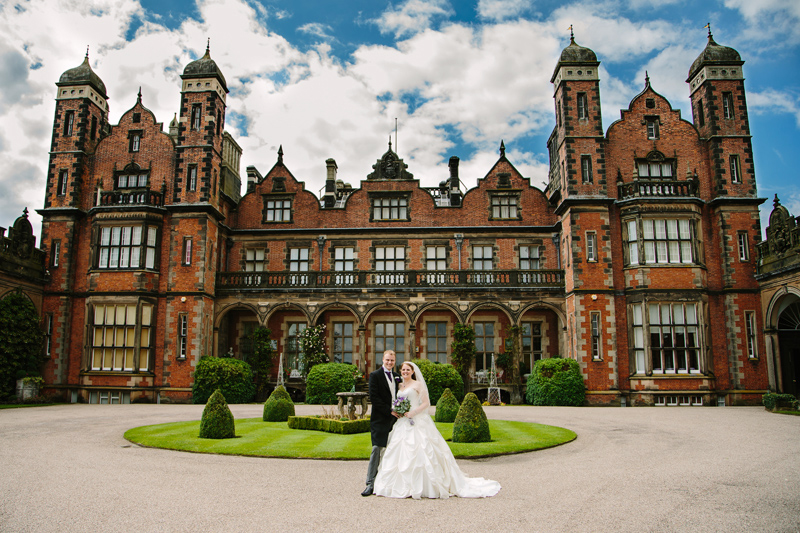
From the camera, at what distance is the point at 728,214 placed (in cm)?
2481

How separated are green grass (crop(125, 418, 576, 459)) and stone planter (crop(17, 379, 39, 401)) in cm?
1216

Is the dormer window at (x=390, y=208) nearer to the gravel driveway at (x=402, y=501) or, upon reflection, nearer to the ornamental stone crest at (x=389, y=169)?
the ornamental stone crest at (x=389, y=169)

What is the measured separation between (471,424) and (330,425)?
418cm

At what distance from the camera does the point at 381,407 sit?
8.29 meters

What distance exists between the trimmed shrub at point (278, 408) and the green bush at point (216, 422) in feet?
11.4

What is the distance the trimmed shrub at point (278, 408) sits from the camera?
17.0 meters

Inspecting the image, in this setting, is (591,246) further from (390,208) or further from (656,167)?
(390,208)

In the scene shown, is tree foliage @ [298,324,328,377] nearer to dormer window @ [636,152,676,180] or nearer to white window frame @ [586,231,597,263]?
white window frame @ [586,231,597,263]

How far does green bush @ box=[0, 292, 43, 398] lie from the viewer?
2303 centimetres

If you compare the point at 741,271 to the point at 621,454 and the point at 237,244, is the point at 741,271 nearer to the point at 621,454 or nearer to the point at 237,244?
the point at 621,454

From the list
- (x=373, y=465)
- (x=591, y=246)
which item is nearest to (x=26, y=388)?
(x=373, y=465)

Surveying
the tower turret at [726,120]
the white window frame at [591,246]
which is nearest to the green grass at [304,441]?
the white window frame at [591,246]

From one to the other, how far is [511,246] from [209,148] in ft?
52.7

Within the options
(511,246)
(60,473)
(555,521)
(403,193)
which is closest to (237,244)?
(403,193)
